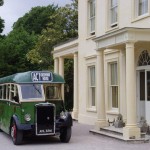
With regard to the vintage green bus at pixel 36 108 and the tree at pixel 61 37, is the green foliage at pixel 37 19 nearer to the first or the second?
the tree at pixel 61 37

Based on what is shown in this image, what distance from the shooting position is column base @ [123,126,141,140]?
1520 cm

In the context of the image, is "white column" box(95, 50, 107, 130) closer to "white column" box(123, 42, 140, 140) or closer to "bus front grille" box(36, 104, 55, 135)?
"white column" box(123, 42, 140, 140)

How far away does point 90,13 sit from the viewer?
2358 centimetres

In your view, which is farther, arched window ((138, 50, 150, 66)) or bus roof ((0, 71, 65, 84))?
arched window ((138, 50, 150, 66))

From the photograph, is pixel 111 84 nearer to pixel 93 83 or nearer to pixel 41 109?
pixel 93 83

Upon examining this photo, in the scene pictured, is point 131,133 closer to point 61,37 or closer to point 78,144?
point 78,144

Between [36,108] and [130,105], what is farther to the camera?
[130,105]

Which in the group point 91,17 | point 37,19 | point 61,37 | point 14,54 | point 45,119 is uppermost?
point 37,19

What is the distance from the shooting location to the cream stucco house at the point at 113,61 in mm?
15578

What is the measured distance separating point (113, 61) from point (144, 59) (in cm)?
250

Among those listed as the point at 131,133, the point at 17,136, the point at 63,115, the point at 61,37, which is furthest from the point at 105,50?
the point at 61,37

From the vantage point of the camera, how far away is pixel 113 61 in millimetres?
20078

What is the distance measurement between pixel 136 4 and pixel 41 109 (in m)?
6.50

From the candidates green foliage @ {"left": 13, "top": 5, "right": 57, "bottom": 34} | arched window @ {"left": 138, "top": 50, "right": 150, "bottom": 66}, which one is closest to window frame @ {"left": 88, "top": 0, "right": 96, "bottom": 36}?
arched window @ {"left": 138, "top": 50, "right": 150, "bottom": 66}
